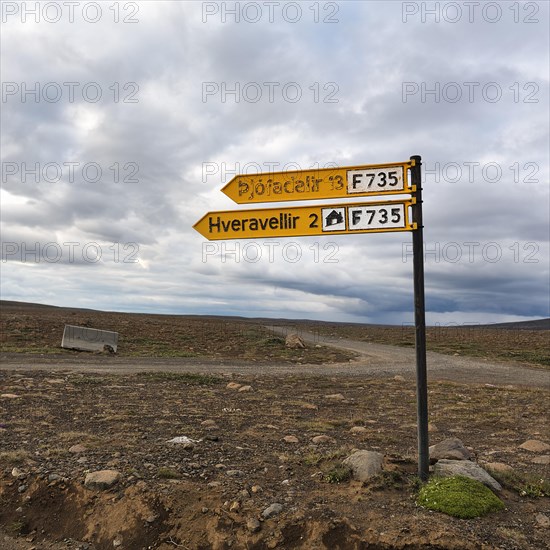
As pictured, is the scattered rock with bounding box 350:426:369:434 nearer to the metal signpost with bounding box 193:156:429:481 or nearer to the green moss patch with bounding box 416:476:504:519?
the metal signpost with bounding box 193:156:429:481

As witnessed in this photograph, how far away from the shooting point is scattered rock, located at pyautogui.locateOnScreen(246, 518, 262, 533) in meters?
4.36

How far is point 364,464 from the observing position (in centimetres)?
555

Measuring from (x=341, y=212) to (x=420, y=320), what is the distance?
1.62 metres

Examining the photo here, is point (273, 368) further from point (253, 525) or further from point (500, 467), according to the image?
point (253, 525)

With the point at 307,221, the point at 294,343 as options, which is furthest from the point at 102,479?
the point at 294,343

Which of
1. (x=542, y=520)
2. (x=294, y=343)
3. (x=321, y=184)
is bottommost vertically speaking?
(x=542, y=520)

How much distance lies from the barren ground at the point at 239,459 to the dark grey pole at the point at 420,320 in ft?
→ 1.35

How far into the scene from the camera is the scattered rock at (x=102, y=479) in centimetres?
523

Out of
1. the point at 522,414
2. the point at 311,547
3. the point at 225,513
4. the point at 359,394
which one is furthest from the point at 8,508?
the point at 522,414

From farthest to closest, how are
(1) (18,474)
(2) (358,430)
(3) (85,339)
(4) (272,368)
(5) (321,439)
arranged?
(3) (85,339) → (4) (272,368) → (2) (358,430) → (5) (321,439) → (1) (18,474)

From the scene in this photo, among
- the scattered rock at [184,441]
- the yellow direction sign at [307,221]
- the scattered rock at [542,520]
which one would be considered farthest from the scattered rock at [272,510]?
the yellow direction sign at [307,221]

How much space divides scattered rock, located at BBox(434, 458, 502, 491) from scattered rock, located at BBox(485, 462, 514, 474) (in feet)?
1.79

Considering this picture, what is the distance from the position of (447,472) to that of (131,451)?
14.1 ft

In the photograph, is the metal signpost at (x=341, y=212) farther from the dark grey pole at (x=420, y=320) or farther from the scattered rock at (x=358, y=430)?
the scattered rock at (x=358, y=430)
